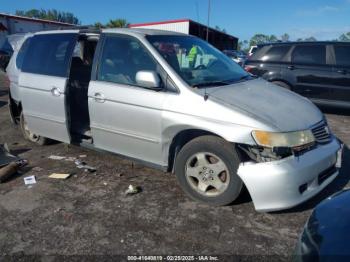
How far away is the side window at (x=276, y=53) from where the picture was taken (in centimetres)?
842

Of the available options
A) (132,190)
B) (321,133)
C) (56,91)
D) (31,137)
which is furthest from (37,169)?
A: (321,133)

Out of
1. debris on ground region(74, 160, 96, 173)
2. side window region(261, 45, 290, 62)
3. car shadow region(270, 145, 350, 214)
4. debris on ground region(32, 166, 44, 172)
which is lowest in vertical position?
debris on ground region(32, 166, 44, 172)

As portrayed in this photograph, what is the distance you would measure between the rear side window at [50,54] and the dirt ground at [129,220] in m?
1.47

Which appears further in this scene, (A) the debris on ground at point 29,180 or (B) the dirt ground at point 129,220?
(A) the debris on ground at point 29,180

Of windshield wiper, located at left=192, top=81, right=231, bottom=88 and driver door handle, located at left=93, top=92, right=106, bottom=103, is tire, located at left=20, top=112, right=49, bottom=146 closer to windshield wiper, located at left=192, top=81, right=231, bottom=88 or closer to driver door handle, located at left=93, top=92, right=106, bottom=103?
driver door handle, located at left=93, top=92, right=106, bottom=103

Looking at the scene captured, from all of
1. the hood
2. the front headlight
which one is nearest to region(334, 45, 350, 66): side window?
the hood

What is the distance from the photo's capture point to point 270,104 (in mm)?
3615

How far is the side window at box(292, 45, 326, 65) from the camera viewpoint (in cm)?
800

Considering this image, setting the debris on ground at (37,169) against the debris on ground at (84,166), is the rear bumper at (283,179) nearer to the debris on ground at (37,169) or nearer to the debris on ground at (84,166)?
the debris on ground at (84,166)

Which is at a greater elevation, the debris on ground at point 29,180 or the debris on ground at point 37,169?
the debris on ground at point 29,180

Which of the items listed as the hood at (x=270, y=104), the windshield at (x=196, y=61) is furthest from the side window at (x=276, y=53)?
the hood at (x=270, y=104)

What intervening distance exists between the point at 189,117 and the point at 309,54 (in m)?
5.75

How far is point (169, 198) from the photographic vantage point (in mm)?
3857

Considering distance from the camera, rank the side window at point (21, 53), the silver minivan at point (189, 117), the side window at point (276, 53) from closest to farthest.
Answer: the silver minivan at point (189, 117), the side window at point (21, 53), the side window at point (276, 53)
